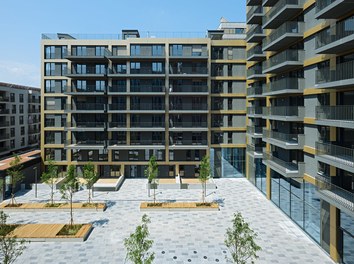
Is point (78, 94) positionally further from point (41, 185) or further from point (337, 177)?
point (337, 177)

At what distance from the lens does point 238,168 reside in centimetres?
4450

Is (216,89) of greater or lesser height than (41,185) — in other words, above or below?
above

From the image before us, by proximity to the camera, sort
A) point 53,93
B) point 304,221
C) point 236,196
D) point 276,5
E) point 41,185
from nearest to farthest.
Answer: point 304,221
point 276,5
point 236,196
point 41,185
point 53,93

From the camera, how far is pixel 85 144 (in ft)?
141

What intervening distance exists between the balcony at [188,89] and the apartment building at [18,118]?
34.2 m

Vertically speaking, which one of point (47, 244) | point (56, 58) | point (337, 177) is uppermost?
point (56, 58)

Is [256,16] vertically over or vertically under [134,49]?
over

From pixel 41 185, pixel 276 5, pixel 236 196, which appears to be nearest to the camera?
pixel 276 5

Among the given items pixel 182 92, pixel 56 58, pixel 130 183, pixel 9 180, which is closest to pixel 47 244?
pixel 9 180

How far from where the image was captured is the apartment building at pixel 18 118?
55.8 metres

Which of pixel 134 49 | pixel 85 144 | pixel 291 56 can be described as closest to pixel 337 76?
pixel 291 56

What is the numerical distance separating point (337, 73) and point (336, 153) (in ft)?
17.4

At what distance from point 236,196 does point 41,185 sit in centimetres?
2603

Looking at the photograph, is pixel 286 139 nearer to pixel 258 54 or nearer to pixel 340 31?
pixel 340 31
